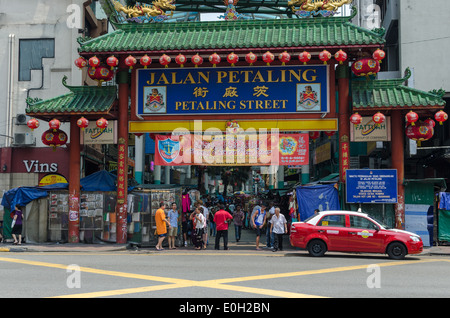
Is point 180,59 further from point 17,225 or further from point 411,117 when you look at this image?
point 17,225

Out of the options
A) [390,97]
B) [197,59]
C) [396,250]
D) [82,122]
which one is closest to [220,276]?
[396,250]

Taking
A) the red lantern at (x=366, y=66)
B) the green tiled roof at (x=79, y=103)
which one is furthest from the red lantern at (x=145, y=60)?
the red lantern at (x=366, y=66)

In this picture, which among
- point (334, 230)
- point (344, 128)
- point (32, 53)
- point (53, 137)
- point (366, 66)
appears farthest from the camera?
point (32, 53)

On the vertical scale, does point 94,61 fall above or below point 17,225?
above

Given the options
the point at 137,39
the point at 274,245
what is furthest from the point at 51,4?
the point at 274,245

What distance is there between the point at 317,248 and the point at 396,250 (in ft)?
8.45

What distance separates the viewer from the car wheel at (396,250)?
1703 centimetres

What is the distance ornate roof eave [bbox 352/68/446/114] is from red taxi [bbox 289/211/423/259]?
15.2 ft

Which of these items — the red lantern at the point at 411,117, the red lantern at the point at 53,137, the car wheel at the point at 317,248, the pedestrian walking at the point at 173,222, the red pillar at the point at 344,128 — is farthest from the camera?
the red lantern at the point at 53,137

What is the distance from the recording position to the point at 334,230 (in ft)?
57.5

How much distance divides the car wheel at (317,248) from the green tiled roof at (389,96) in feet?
18.1

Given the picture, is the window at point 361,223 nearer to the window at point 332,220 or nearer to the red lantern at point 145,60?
the window at point 332,220

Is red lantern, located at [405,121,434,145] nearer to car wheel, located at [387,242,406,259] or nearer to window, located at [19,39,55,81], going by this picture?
car wheel, located at [387,242,406,259]

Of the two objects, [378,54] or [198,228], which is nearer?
[378,54]
